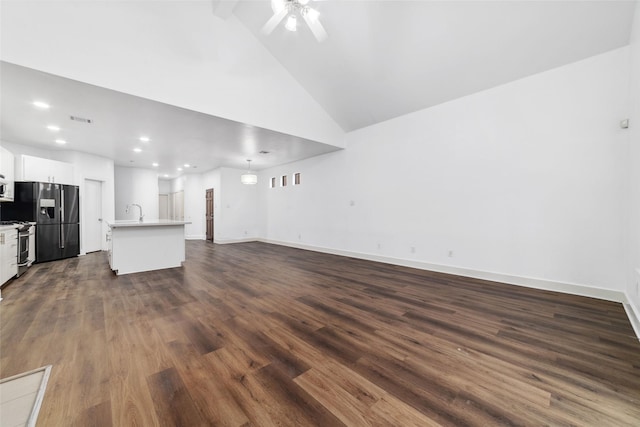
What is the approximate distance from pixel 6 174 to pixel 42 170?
2.98 ft

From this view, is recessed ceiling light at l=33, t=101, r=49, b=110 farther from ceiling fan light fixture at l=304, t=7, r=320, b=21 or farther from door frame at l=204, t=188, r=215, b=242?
door frame at l=204, t=188, r=215, b=242

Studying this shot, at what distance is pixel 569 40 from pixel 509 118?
3.50 ft

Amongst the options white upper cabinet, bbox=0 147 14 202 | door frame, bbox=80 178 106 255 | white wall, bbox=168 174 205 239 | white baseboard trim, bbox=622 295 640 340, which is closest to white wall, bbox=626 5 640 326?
white baseboard trim, bbox=622 295 640 340

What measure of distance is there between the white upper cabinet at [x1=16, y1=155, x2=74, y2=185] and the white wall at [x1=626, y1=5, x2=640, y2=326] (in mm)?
10225

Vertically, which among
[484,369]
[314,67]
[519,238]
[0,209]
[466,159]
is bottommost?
[484,369]

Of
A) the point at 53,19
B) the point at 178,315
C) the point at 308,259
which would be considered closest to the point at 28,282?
the point at 178,315

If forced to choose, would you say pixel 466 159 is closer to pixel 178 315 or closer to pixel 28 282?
pixel 178 315

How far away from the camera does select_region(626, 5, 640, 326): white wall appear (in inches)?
96.8

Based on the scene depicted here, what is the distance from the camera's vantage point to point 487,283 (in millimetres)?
3873

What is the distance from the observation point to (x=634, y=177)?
2.64 m

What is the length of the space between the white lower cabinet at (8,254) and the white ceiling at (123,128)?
6.80ft

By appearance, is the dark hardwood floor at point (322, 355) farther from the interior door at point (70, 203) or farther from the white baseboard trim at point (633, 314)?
the interior door at point (70, 203)

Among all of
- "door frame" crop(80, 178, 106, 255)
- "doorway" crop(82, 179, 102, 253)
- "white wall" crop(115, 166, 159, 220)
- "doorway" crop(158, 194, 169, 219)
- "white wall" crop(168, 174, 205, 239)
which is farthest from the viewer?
"doorway" crop(158, 194, 169, 219)

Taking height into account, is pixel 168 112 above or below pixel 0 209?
above
